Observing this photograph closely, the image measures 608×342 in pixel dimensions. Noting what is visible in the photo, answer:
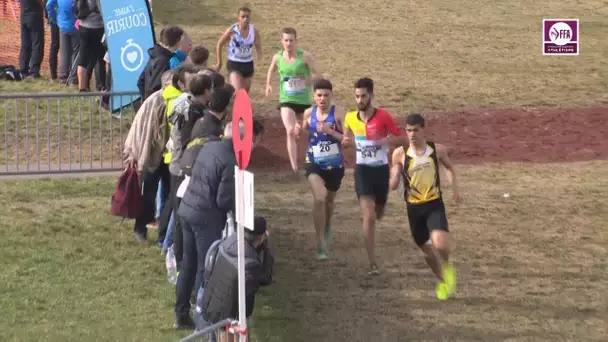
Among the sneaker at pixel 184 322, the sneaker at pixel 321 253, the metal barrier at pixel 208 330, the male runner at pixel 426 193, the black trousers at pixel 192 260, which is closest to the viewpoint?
the metal barrier at pixel 208 330

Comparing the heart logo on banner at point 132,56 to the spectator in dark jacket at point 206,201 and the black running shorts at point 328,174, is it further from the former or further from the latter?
the spectator in dark jacket at point 206,201

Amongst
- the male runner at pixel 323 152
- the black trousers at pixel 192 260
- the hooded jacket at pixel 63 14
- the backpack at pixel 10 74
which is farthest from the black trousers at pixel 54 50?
the black trousers at pixel 192 260

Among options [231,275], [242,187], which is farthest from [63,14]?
[242,187]

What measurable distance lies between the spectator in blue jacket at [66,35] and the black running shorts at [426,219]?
32.3 feet

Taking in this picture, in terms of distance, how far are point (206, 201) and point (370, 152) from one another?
9.68ft

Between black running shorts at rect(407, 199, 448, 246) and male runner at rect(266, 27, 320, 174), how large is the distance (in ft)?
15.7

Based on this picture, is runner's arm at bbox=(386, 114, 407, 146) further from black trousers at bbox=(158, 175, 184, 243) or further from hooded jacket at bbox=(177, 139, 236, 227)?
hooded jacket at bbox=(177, 139, 236, 227)

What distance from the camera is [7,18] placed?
25.7 meters

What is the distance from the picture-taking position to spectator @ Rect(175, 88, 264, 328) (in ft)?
33.3

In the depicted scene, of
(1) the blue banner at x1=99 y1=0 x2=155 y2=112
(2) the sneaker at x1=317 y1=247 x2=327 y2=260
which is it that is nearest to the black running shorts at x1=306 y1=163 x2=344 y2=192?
(2) the sneaker at x1=317 y1=247 x2=327 y2=260

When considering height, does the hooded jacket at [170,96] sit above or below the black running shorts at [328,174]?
above

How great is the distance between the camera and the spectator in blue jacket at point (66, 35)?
67.4 feet

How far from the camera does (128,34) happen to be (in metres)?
18.2

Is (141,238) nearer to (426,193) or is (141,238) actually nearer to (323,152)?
(323,152)
